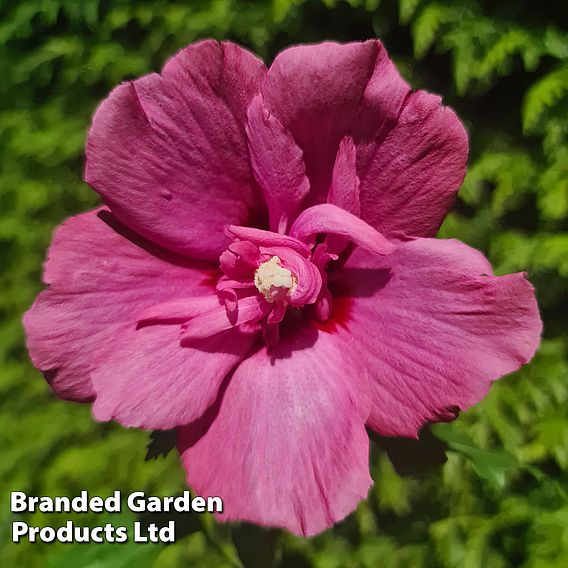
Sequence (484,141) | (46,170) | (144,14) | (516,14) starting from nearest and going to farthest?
(516,14), (484,141), (144,14), (46,170)

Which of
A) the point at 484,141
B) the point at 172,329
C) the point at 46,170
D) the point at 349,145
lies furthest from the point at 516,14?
the point at 46,170

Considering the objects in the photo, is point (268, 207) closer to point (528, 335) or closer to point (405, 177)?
point (405, 177)

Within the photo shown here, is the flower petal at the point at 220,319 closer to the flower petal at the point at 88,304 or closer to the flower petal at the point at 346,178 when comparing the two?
the flower petal at the point at 88,304

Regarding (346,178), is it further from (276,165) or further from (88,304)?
(88,304)

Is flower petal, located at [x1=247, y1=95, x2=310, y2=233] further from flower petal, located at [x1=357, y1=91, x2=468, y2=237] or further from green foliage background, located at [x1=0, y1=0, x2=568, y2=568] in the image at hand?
green foliage background, located at [x1=0, y1=0, x2=568, y2=568]

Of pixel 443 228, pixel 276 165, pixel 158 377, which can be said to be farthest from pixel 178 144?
pixel 443 228

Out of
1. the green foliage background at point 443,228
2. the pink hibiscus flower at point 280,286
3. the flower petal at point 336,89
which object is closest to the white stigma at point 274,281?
the pink hibiscus flower at point 280,286

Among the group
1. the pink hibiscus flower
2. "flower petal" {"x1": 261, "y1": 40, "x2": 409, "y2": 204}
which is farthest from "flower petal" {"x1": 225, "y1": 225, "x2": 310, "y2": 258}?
"flower petal" {"x1": 261, "y1": 40, "x2": 409, "y2": 204}
